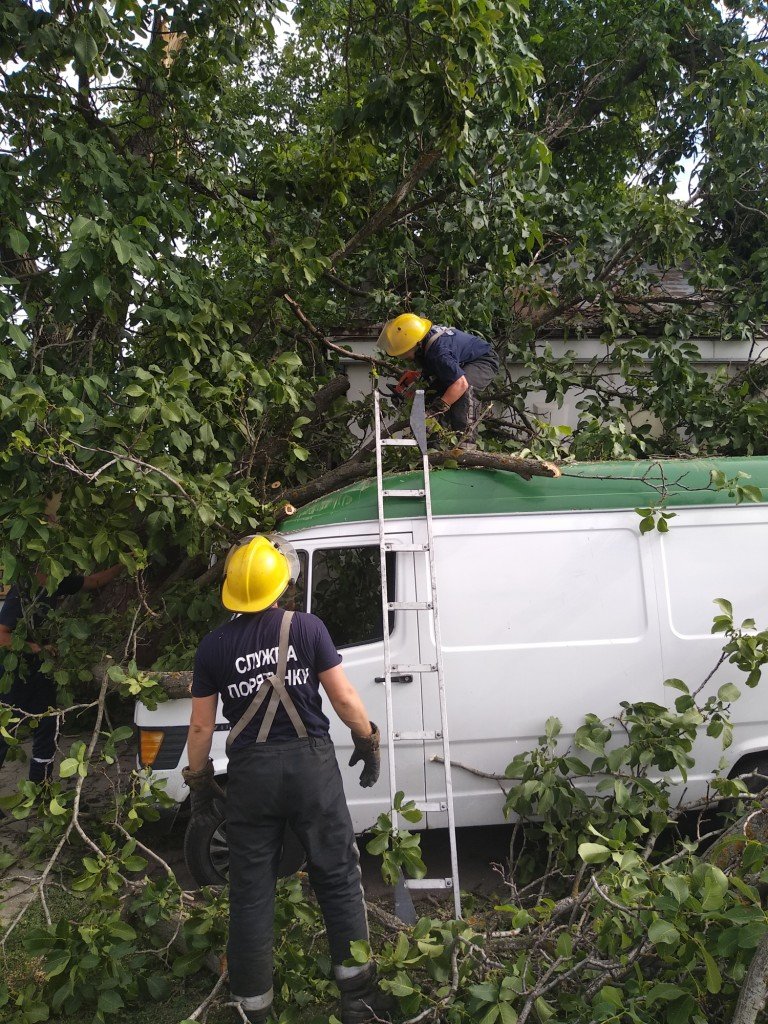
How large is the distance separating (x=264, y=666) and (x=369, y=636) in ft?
4.28

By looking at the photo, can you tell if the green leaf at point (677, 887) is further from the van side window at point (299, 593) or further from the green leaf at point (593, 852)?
the van side window at point (299, 593)

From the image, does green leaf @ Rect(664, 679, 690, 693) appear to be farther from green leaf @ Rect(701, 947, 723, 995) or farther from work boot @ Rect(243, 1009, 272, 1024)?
work boot @ Rect(243, 1009, 272, 1024)

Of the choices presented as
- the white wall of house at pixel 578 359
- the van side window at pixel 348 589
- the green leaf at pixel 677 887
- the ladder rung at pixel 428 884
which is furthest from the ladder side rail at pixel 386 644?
the white wall of house at pixel 578 359

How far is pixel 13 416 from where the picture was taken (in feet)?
13.9

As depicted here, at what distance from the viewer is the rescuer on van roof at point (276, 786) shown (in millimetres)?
2971

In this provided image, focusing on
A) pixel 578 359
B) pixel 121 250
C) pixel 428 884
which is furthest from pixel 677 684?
pixel 578 359

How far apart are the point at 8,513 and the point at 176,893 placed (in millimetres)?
2180

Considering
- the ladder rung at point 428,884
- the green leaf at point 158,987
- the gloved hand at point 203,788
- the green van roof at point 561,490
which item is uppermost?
the green van roof at point 561,490

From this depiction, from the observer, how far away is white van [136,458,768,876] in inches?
168

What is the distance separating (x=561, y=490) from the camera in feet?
14.6

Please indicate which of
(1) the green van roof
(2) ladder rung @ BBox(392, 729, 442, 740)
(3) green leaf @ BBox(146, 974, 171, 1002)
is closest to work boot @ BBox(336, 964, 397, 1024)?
(3) green leaf @ BBox(146, 974, 171, 1002)

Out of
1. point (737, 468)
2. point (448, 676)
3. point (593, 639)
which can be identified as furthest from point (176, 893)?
point (737, 468)

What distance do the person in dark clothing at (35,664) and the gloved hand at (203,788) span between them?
1.83 m

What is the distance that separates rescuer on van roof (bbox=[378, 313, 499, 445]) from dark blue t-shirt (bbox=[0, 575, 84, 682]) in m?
2.63
